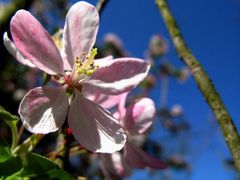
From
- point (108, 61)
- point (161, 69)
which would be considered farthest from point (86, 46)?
point (161, 69)

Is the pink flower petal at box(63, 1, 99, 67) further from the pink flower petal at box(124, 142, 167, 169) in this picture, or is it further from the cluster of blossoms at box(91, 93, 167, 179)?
the pink flower petal at box(124, 142, 167, 169)

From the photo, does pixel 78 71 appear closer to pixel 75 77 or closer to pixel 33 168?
pixel 75 77

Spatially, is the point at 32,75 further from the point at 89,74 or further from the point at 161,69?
the point at 89,74

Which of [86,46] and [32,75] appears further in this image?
[32,75]

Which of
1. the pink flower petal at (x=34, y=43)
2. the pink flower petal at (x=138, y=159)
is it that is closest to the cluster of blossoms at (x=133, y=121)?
the pink flower petal at (x=138, y=159)

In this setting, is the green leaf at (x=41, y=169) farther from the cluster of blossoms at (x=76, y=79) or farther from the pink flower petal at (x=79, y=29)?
the pink flower petal at (x=79, y=29)
